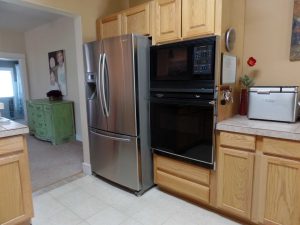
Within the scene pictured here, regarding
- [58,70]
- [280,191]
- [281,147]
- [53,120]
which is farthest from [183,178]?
[58,70]

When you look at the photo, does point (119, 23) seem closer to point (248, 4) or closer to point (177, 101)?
point (177, 101)

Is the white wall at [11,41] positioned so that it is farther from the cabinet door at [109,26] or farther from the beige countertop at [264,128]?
the beige countertop at [264,128]

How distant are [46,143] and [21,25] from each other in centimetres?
268

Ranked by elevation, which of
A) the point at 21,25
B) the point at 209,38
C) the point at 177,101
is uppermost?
the point at 21,25

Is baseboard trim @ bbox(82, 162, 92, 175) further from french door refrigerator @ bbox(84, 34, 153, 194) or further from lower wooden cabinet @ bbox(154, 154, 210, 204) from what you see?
lower wooden cabinet @ bbox(154, 154, 210, 204)

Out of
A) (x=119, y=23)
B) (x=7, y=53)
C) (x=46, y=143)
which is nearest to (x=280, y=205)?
(x=119, y=23)

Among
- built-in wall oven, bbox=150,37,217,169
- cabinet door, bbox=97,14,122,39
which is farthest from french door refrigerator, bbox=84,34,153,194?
cabinet door, bbox=97,14,122,39

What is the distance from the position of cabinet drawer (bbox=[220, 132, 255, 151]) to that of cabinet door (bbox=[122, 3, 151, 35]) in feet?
4.25

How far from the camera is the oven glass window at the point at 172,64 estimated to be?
1.89 m

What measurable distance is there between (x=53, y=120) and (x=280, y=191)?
3.82 m

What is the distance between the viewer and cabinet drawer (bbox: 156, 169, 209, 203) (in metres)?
1.97

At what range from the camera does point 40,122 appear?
438cm

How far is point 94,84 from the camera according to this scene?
8.13ft

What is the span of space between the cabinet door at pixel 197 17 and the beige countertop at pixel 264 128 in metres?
0.80
